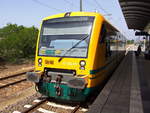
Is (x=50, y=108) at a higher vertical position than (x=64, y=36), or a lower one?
lower

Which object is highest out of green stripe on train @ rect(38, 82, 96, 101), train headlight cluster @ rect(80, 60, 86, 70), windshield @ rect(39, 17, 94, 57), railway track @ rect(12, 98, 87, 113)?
windshield @ rect(39, 17, 94, 57)

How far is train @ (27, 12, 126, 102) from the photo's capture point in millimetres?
4930

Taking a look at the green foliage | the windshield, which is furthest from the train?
the green foliage

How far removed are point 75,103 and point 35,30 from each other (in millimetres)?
18870

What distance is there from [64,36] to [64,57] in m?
0.72

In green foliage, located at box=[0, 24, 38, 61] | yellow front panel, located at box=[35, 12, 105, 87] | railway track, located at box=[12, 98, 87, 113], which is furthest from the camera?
green foliage, located at box=[0, 24, 38, 61]

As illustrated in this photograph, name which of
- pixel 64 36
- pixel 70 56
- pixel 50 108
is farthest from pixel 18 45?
pixel 70 56

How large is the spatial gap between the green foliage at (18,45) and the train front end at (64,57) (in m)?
15.9

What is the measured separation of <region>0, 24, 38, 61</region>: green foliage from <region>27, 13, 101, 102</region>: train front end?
15.9 metres

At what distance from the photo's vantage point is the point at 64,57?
5254 mm

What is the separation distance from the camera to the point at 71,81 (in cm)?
470

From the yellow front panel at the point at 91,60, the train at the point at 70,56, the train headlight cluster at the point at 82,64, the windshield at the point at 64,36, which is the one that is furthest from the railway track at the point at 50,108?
the windshield at the point at 64,36

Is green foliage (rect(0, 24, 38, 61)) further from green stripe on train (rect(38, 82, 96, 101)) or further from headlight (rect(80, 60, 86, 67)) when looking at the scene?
headlight (rect(80, 60, 86, 67))

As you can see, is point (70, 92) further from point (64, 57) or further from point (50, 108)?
point (64, 57)
